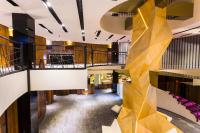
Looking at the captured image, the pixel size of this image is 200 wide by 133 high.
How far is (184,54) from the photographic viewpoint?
34.9 ft

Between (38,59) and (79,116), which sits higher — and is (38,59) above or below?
above

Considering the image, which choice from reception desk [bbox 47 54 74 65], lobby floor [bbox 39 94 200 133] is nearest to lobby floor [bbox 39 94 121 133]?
lobby floor [bbox 39 94 200 133]

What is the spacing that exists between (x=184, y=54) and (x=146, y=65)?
7.33 meters

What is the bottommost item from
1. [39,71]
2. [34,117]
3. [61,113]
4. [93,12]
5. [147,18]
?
[61,113]

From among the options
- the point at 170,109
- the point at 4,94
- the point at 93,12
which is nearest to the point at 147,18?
the point at 93,12

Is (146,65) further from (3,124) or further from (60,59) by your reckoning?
(60,59)

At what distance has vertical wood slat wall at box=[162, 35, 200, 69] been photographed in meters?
9.75

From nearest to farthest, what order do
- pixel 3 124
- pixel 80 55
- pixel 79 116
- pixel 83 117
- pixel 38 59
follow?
pixel 3 124 < pixel 38 59 < pixel 83 117 < pixel 79 116 < pixel 80 55

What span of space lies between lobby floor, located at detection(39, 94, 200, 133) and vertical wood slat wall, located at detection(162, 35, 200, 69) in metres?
3.00

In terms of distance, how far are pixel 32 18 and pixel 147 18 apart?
4322 millimetres

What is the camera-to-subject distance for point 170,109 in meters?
11.2

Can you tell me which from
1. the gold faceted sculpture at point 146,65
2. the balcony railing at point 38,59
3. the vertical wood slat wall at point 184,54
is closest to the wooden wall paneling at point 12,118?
the balcony railing at point 38,59

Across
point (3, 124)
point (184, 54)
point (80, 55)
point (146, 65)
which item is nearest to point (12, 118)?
point (3, 124)

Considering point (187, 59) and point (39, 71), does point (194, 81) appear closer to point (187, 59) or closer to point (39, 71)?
point (39, 71)
